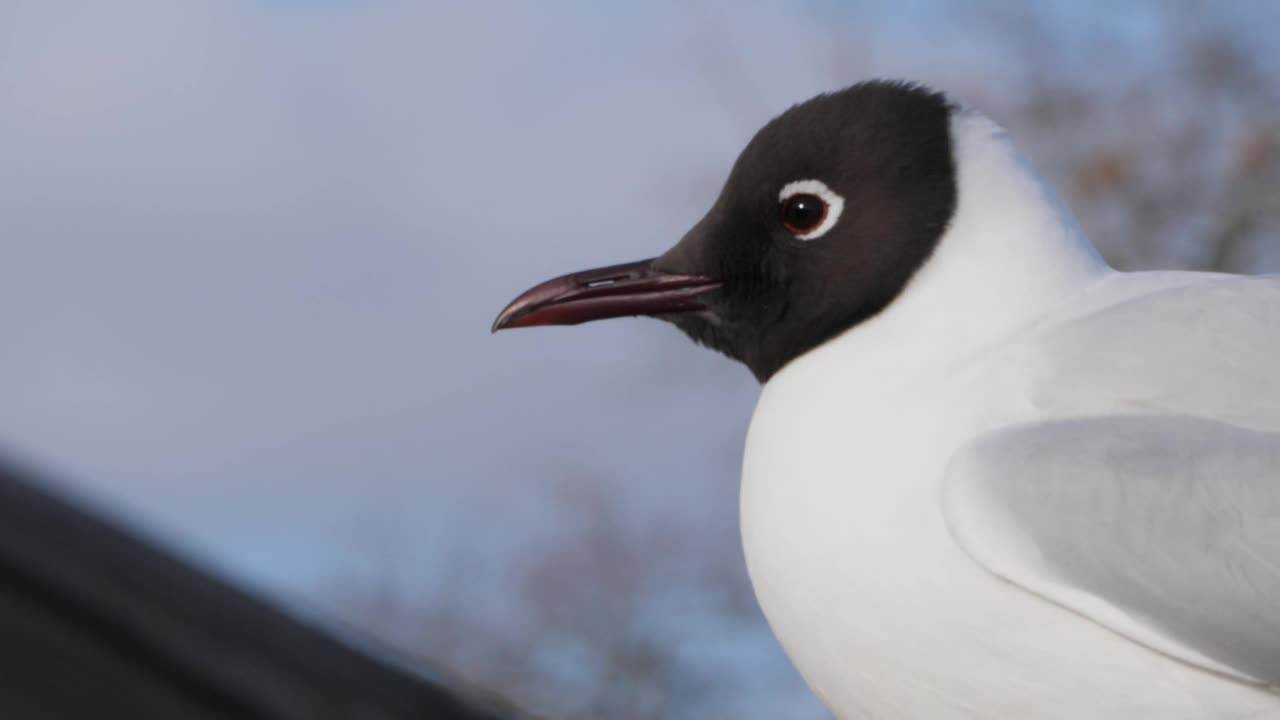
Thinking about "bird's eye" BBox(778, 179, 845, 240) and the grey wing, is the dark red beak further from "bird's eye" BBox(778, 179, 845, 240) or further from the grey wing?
the grey wing

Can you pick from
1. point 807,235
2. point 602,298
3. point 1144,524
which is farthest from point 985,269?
point 602,298

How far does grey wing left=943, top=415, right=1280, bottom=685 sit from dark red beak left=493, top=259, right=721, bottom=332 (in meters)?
0.45

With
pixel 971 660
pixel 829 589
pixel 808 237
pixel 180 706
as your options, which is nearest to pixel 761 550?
pixel 829 589

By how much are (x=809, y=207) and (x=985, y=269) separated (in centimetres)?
20

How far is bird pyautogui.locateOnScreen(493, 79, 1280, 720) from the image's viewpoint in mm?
1117

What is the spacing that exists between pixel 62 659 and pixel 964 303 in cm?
86

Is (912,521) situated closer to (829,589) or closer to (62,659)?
(829,589)

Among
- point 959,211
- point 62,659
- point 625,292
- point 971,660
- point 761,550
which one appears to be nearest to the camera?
point 62,659

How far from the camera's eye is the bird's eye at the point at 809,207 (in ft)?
4.59

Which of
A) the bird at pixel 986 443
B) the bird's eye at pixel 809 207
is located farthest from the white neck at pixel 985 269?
the bird's eye at pixel 809 207

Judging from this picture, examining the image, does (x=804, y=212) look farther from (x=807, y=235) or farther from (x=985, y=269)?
(x=985, y=269)

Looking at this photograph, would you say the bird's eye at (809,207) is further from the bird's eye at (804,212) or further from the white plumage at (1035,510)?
the white plumage at (1035,510)

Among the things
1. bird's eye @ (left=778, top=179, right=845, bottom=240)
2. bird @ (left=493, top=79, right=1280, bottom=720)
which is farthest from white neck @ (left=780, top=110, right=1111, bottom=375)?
bird's eye @ (left=778, top=179, right=845, bottom=240)

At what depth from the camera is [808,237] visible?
4.62ft
